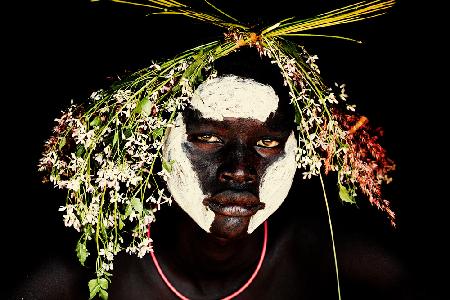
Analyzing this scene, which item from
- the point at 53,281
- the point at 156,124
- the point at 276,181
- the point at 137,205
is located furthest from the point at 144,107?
the point at 53,281

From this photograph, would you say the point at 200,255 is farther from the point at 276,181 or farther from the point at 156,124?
the point at 156,124

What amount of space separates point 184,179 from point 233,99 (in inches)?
14.8

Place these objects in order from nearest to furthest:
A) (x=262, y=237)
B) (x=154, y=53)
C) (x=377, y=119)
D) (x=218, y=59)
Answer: (x=218, y=59)
(x=262, y=237)
(x=154, y=53)
(x=377, y=119)

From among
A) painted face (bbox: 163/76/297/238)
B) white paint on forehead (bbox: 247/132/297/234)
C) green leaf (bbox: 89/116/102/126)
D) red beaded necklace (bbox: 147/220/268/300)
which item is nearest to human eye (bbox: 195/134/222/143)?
painted face (bbox: 163/76/297/238)

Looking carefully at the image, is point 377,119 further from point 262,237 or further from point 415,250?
point 262,237

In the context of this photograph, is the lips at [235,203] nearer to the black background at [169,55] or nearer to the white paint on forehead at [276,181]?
the white paint on forehead at [276,181]

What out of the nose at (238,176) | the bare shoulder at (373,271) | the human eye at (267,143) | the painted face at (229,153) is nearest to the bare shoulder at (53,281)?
the painted face at (229,153)

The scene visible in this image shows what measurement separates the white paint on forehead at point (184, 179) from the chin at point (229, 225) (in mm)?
32

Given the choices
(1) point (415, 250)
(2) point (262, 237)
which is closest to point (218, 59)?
(2) point (262, 237)

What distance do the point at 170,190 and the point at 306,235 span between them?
845 millimetres

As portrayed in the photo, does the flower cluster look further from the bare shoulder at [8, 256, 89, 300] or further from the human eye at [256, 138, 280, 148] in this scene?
the bare shoulder at [8, 256, 89, 300]

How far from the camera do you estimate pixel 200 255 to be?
2.85 m

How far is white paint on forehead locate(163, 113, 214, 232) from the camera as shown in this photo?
8.05 ft

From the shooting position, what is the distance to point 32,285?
107 inches
